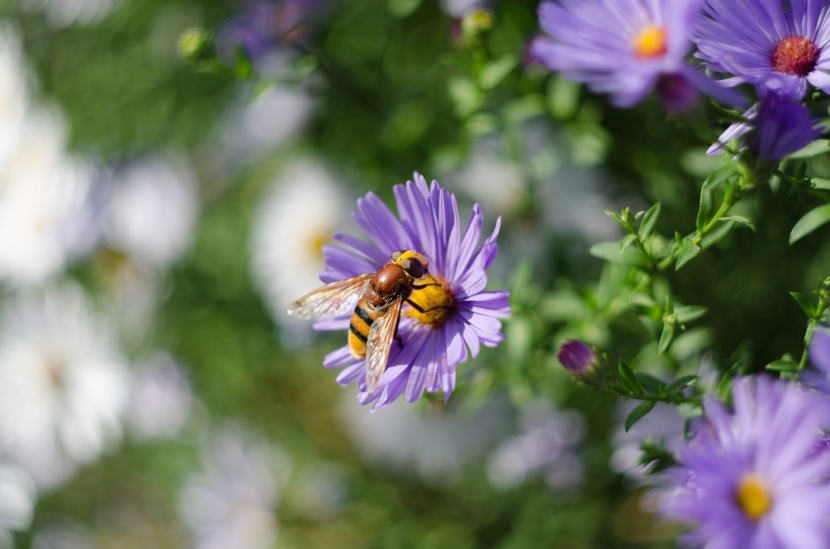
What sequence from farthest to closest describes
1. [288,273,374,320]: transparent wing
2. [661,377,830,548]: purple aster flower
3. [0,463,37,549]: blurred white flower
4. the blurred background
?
[0,463,37,549]: blurred white flower → the blurred background → [288,273,374,320]: transparent wing → [661,377,830,548]: purple aster flower

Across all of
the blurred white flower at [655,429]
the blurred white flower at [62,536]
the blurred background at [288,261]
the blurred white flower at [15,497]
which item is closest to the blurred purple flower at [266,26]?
the blurred background at [288,261]

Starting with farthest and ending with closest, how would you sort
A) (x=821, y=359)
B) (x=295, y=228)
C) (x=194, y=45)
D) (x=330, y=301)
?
1. (x=295, y=228)
2. (x=194, y=45)
3. (x=330, y=301)
4. (x=821, y=359)

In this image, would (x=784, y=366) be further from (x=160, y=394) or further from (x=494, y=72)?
(x=160, y=394)

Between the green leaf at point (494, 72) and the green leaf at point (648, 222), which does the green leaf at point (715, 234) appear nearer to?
the green leaf at point (648, 222)

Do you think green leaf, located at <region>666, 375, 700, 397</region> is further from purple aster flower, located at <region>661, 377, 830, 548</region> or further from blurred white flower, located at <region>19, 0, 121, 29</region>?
blurred white flower, located at <region>19, 0, 121, 29</region>

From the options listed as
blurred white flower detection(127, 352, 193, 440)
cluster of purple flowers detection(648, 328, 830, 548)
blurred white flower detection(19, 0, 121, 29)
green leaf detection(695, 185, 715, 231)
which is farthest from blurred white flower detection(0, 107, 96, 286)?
cluster of purple flowers detection(648, 328, 830, 548)

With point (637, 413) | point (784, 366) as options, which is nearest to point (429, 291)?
point (637, 413)
